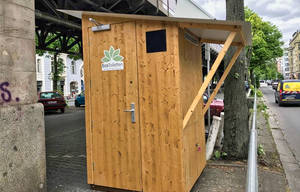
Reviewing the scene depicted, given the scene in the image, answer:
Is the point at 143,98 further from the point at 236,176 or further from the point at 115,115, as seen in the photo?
the point at 236,176

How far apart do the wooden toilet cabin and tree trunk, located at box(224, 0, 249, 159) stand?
1.20m

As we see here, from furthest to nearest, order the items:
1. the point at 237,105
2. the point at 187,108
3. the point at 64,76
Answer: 1. the point at 64,76
2. the point at 237,105
3. the point at 187,108

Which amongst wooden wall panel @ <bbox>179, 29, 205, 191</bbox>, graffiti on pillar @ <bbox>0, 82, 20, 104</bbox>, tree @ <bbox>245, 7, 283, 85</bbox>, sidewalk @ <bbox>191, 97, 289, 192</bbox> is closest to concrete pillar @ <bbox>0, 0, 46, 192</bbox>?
graffiti on pillar @ <bbox>0, 82, 20, 104</bbox>

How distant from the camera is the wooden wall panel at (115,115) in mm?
4141

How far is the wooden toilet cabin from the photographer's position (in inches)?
152

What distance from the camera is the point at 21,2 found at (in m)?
3.88

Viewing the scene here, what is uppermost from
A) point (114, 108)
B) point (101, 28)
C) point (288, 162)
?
point (101, 28)

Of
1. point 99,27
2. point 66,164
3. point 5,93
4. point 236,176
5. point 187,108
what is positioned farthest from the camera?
point 66,164

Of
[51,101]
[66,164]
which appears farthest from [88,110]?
[51,101]

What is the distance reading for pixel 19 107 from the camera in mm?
3770

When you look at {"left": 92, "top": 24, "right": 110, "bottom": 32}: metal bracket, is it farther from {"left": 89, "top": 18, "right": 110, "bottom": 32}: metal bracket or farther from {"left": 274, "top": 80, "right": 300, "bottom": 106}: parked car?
{"left": 274, "top": 80, "right": 300, "bottom": 106}: parked car

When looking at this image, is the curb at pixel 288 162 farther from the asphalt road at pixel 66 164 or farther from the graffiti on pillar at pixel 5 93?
the graffiti on pillar at pixel 5 93

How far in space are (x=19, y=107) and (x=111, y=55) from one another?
150 centimetres

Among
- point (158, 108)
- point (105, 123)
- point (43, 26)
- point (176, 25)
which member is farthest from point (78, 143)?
point (43, 26)
